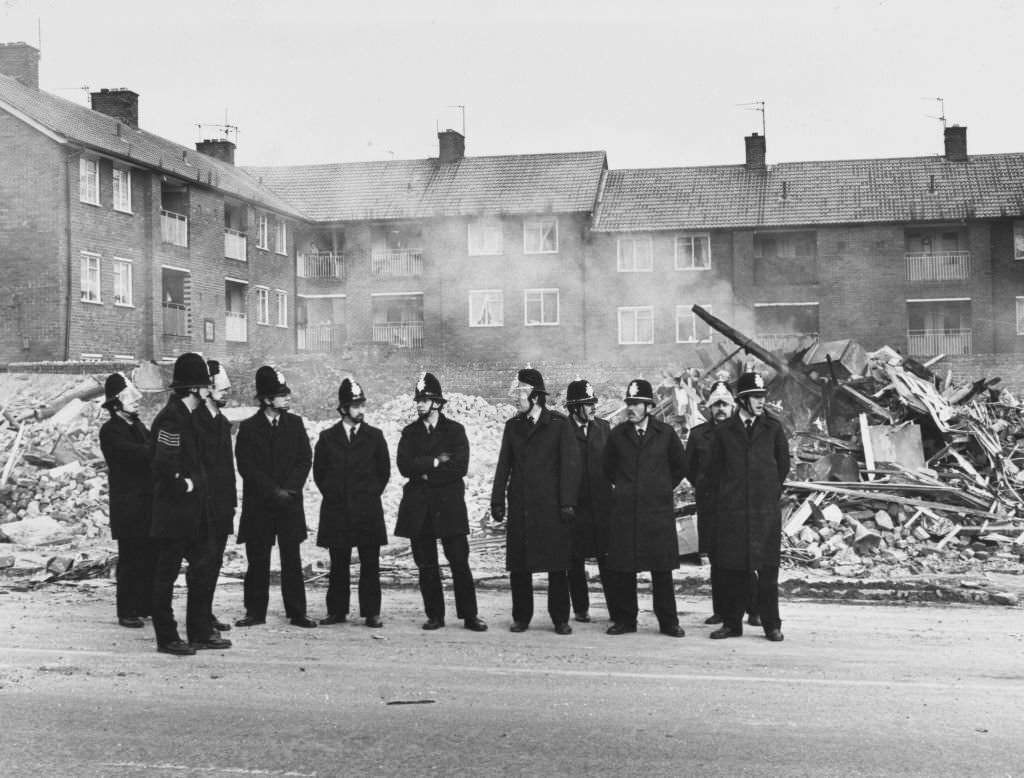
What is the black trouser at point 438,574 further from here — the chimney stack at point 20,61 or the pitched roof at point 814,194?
the pitched roof at point 814,194

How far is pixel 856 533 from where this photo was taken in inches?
559

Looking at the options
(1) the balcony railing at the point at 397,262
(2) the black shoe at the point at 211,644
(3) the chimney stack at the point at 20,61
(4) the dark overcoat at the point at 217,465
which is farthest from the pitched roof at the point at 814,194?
(2) the black shoe at the point at 211,644

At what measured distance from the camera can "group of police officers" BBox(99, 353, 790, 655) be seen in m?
9.13

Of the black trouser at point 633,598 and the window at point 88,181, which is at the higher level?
the window at point 88,181

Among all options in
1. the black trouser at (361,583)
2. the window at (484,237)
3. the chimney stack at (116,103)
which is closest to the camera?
the black trouser at (361,583)

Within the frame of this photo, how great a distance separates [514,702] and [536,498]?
3091 mm

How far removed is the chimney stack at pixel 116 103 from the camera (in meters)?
38.8

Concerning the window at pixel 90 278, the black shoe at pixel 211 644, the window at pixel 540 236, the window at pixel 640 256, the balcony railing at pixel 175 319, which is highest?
the window at pixel 540 236

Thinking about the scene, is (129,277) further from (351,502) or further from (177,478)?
(177,478)

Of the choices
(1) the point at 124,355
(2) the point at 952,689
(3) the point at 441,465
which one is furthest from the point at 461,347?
(2) the point at 952,689

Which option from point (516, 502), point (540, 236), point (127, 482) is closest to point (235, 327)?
point (540, 236)

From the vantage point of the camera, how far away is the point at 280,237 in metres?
44.8

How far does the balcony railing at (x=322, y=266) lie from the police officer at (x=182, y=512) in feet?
126

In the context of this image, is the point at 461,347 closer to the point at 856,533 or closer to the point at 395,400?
the point at 395,400
